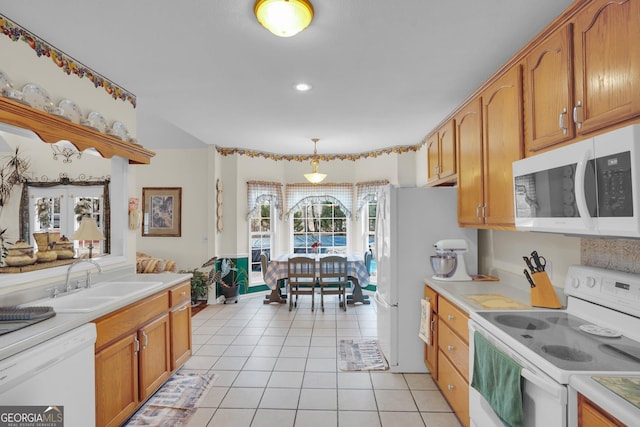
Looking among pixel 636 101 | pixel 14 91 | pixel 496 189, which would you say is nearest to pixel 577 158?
pixel 636 101

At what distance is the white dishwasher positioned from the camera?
1308 millimetres

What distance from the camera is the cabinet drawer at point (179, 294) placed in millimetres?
2691

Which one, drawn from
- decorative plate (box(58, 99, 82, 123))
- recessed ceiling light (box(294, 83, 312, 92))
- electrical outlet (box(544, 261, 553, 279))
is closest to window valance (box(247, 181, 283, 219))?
recessed ceiling light (box(294, 83, 312, 92))

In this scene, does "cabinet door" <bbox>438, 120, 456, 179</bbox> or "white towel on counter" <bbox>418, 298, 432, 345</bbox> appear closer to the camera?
"white towel on counter" <bbox>418, 298, 432, 345</bbox>

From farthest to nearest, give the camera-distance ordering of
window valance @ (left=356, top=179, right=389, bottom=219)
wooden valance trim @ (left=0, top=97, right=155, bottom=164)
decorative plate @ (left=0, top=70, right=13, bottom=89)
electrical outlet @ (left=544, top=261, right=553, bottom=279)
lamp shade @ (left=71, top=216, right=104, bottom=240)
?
window valance @ (left=356, top=179, right=389, bottom=219) → lamp shade @ (left=71, top=216, right=104, bottom=240) → electrical outlet @ (left=544, top=261, right=553, bottom=279) → decorative plate @ (left=0, top=70, right=13, bottom=89) → wooden valance trim @ (left=0, top=97, right=155, bottom=164)

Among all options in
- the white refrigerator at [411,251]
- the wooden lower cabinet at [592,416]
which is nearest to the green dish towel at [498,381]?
Answer: the wooden lower cabinet at [592,416]

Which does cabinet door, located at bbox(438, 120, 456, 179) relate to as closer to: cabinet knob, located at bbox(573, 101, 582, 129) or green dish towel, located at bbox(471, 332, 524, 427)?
cabinet knob, located at bbox(573, 101, 582, 129)

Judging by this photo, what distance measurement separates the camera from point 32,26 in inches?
78.7

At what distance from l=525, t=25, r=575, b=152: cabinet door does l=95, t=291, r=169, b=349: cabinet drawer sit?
258 cm

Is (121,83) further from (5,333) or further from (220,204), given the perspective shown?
(220,204)

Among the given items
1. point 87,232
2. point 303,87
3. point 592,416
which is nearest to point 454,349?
point 592,416

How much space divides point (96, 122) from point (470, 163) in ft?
9.64

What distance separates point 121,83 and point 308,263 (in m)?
3.15

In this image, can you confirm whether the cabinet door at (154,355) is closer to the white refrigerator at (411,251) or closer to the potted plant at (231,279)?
the white refrigerator at (411,251)
